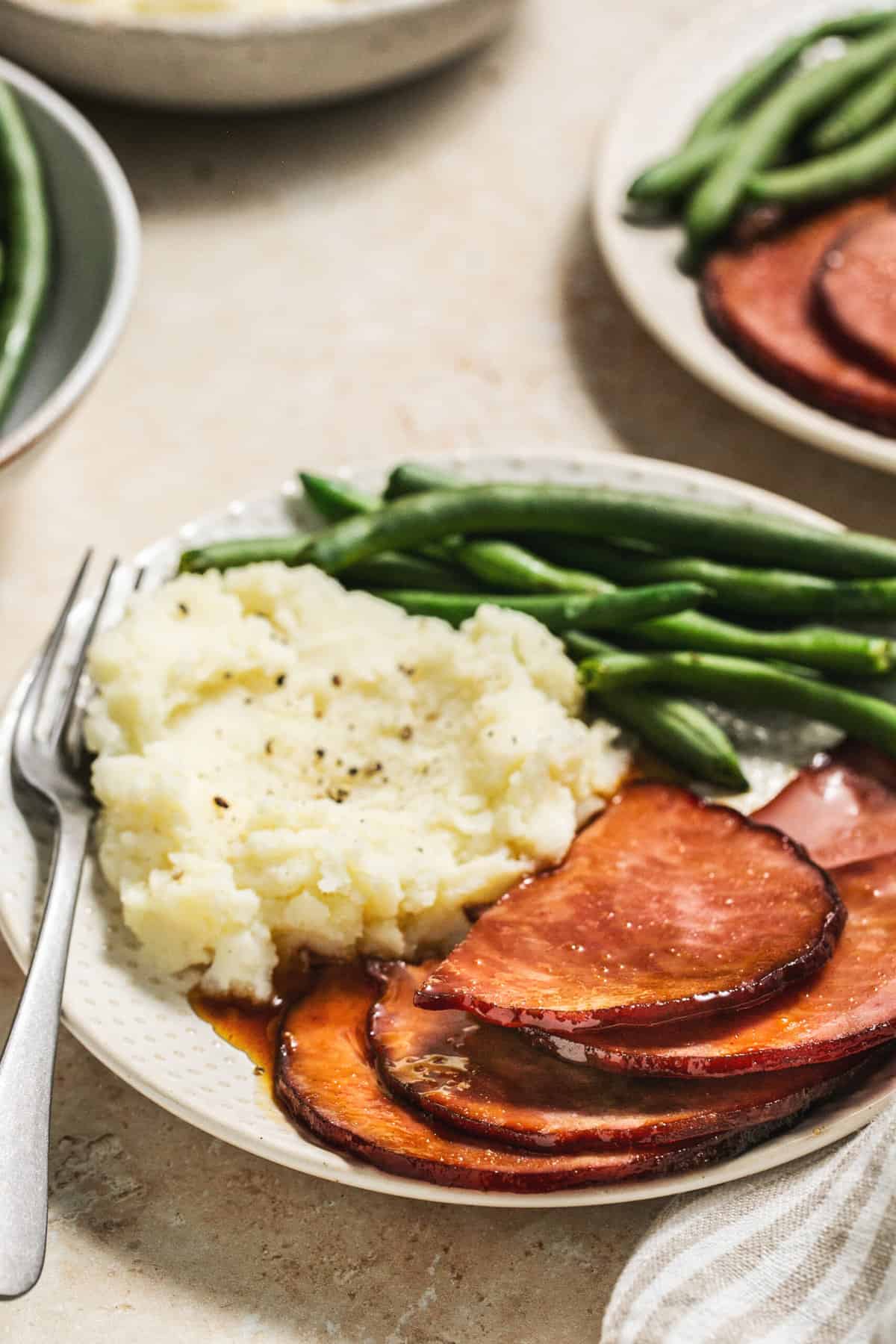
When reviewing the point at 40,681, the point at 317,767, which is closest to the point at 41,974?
the point at 317,767

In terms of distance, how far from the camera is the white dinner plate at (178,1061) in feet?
8.07

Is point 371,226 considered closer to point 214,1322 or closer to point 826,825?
point 826,825

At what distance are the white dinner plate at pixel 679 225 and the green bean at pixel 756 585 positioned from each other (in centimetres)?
64

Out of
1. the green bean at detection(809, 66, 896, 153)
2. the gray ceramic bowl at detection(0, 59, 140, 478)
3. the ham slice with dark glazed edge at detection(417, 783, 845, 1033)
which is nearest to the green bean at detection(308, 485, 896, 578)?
the ham slice with dark glazed edge at detection(417, 783, 845, 1033)

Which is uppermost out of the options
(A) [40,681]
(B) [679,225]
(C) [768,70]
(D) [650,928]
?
(C) [768,70]

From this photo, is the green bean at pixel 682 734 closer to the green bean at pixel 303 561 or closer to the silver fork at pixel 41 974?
the green bean at pixel 303 561

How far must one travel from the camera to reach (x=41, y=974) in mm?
2664

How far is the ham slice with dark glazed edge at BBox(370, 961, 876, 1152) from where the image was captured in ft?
7.95

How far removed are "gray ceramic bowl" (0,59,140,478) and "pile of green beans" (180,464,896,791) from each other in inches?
38.9

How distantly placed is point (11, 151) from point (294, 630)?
199cm

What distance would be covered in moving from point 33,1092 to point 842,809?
Answer: 1785 mm

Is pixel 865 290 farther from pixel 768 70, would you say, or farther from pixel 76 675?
pixel 76 675

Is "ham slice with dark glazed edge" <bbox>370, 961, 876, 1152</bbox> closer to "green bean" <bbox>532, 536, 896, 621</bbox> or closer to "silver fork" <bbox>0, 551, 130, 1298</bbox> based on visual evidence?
"silver fork" <bbox>0, 551, 130, 1298</bbox>

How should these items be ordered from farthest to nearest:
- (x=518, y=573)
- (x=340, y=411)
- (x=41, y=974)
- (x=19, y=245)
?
1. (x=340, y=411)
2. (x=19, y=245)
3. (x=518, y=573)
4. (x=41, y=974)
